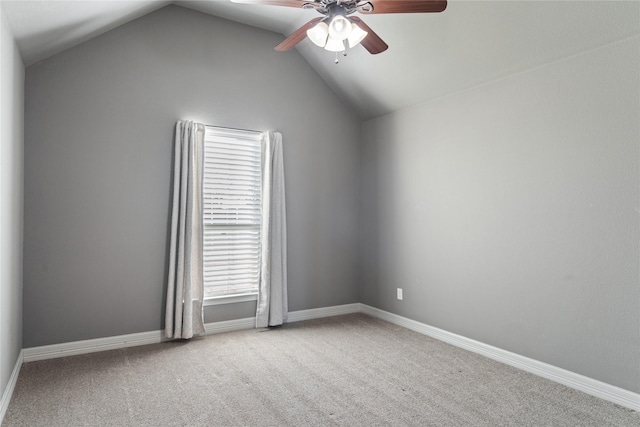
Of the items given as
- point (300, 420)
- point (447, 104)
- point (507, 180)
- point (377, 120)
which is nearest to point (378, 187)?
point (377, 120)

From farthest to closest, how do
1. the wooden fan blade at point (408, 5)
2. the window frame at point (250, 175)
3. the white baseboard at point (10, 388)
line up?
the window frame at point (250, 175)
the white baseboard at point (10, 388)
the wooden fan blade at point (408, 5)

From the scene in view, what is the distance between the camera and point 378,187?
507cm

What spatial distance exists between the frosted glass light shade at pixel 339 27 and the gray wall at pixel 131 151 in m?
2.08

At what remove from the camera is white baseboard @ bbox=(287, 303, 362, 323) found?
4875mm

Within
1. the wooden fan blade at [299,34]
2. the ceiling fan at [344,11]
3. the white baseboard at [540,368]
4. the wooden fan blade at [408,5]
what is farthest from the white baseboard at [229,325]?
the wooden fan blade at [408,5]

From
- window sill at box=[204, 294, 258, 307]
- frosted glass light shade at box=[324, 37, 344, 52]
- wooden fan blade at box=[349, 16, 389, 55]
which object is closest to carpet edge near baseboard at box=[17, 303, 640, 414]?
window sill at box=[204, 294, 258, 307]

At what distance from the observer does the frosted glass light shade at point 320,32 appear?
8.93ft

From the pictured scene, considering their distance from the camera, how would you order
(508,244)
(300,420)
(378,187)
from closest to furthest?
(300,420)
(508,244)
(378,187)

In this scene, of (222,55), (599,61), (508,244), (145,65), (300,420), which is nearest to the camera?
(300,420)

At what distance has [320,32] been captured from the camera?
2732mm

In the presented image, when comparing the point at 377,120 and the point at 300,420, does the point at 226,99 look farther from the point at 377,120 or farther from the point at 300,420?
the point at 300,420

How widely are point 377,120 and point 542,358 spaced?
3.09m

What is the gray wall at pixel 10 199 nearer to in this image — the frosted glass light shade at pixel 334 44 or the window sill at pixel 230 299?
the window sill at pixel 230 299

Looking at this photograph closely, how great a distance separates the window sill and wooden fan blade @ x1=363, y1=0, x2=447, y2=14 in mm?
3131
